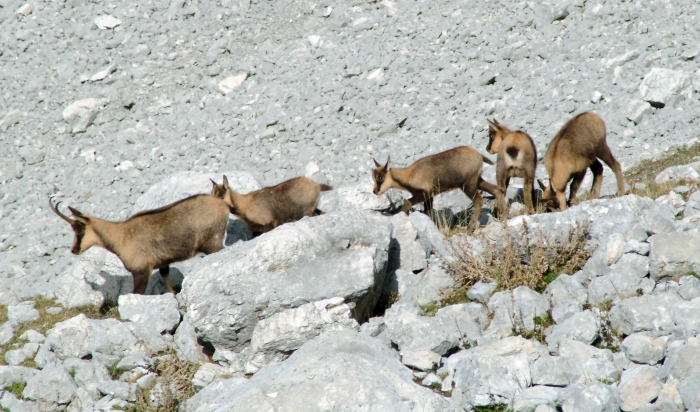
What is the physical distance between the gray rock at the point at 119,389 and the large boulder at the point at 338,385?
1.62 meters

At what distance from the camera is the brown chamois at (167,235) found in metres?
11.3

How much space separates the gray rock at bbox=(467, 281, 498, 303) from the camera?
8516 millimetres

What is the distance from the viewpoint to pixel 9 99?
66.4 ft

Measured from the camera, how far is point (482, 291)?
8.55 m

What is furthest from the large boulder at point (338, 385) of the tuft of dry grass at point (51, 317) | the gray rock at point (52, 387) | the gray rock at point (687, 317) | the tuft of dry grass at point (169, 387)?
the tuft of dry grass at point (51, 317)

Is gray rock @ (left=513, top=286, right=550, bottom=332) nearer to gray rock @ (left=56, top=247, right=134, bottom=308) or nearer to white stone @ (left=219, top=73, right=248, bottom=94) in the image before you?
gray rock @ (left=56, top=247, right=134, bottom=308)

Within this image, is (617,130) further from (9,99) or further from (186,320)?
(9,99)

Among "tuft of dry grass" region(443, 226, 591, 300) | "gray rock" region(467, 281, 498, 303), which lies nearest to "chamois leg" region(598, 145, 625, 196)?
"tuft of dry grass" region(443, 226, 591, 300)

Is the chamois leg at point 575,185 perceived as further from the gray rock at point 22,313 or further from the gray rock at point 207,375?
the gray rock at point 22,313

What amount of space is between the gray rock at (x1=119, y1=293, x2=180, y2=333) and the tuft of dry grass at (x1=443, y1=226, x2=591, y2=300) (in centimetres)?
363

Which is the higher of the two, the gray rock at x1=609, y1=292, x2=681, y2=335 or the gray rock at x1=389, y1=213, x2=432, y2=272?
the gray rock at x1=609, y1=292, x2=681, y2=335

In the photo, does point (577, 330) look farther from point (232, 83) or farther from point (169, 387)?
point (232, 83)

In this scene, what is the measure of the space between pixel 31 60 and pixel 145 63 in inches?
146

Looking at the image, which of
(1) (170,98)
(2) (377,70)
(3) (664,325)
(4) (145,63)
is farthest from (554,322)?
(4) (145,63)
